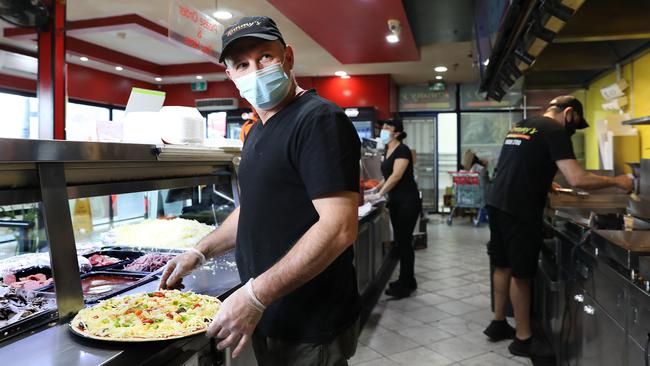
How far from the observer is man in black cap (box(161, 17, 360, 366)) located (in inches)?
50.3

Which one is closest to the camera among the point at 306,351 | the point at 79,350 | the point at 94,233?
the point at 79,350

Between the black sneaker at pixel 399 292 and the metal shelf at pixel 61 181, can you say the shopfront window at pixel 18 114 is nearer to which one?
the black sneaker at pixel 399 292

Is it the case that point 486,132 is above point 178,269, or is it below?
above

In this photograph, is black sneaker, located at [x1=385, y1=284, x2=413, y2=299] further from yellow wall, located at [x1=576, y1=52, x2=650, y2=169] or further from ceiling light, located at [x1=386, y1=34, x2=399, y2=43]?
yellow wall, located at [x1=576, y1=52, x2=650, y2=169]

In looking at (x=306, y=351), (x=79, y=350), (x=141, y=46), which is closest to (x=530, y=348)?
(x=306, y=351)

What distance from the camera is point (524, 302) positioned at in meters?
3.38

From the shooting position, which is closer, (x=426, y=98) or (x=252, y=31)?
(x=252, y=31)

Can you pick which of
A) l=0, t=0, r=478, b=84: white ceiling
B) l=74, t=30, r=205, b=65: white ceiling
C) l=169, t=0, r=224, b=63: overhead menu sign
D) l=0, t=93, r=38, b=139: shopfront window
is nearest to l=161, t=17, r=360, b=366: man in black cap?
l=169, t=0, r=224, b=63: overhead menu sign

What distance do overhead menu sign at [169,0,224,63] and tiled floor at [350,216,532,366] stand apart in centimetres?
240

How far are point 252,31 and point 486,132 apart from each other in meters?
10.8

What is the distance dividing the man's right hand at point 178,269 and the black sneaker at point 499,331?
9.22 feet

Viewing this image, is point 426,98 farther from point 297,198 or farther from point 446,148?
point 297,198

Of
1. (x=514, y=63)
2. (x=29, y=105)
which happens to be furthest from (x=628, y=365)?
(x=29, y=105)

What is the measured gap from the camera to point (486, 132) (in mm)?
11367
